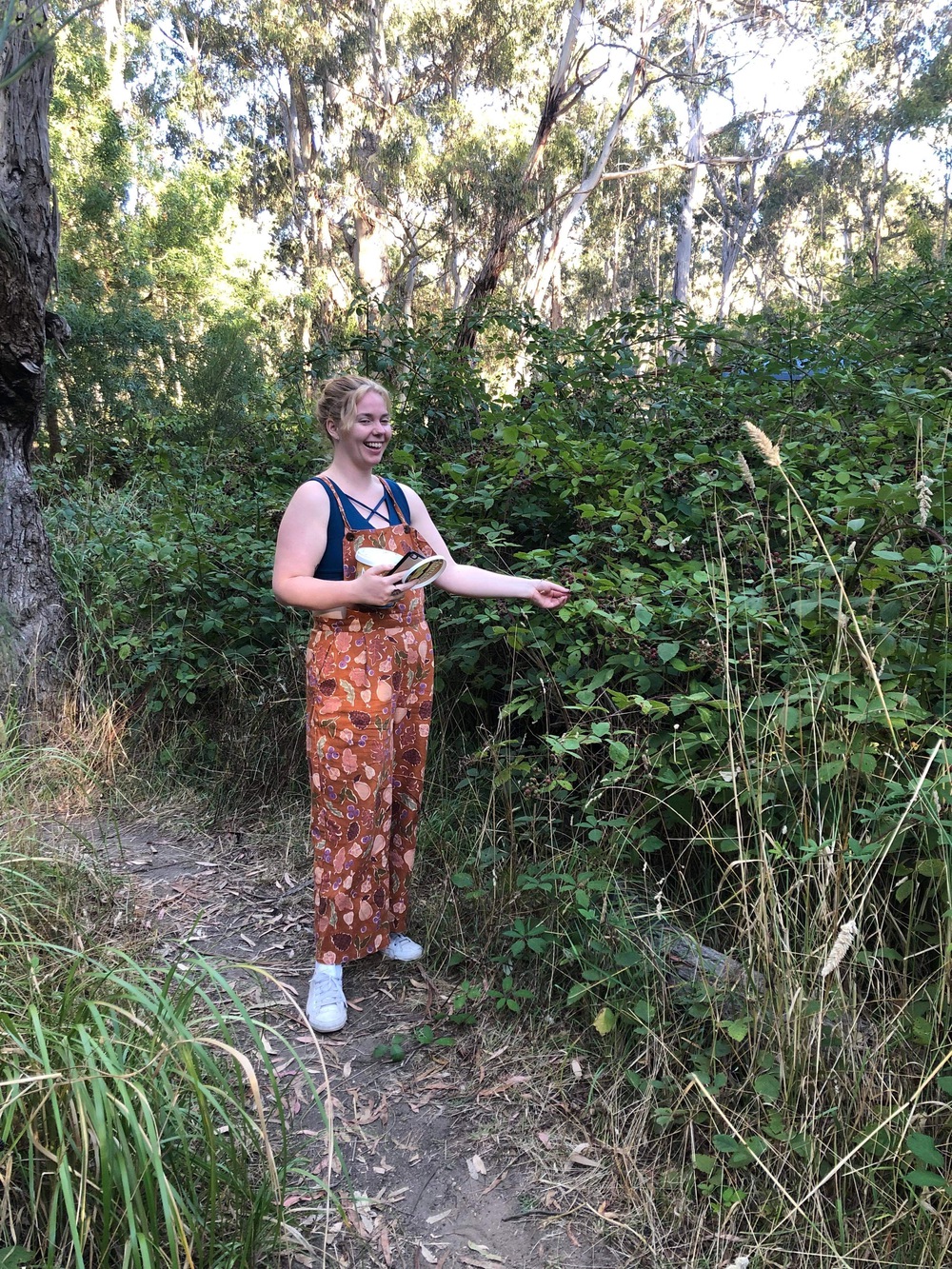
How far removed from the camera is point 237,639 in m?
4.00

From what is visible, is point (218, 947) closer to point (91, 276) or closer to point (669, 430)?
point (669, 430)

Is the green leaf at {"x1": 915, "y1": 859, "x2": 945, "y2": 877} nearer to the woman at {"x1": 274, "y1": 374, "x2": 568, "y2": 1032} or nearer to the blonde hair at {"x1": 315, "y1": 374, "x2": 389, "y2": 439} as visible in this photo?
the woman at {"x1": 274, "y1": 374, "x2": 568, "y2": 1032}

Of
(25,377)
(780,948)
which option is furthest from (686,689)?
(25,377)

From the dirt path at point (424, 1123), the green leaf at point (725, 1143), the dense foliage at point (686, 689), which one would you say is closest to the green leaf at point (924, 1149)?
the dense foliage at point (686, 689)

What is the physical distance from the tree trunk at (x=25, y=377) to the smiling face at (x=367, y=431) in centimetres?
224

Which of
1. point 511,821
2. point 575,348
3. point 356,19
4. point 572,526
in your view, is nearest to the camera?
point 511,821

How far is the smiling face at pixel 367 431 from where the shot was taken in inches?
92.6

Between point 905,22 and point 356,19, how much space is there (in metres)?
12.8

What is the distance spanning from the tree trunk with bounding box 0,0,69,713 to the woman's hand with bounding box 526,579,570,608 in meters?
2.54

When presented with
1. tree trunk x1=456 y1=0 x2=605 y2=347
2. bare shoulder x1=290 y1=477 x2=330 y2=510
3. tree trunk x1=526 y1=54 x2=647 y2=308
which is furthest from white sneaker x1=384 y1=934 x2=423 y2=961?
tree trunk x1=526 y1=54 x2=647 y2=308

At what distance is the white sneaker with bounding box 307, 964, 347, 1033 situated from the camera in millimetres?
2363

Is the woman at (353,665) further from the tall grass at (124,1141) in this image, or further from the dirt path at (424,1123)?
the tall grass at (124,1141)

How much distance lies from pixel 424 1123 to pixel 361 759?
0.92 metres

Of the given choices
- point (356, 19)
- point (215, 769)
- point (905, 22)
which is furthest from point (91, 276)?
point (905, 22)
